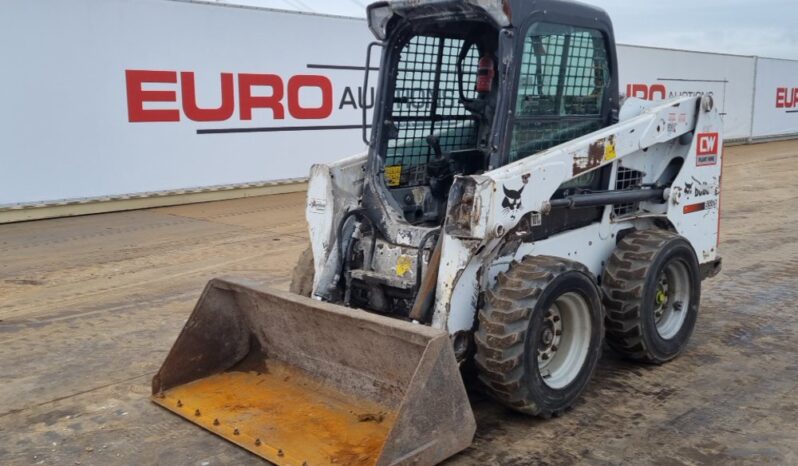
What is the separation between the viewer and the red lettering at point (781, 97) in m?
25.4

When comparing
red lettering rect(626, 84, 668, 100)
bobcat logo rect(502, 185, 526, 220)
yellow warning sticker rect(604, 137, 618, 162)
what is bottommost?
bobcat logo rect(502, 185, 526, 220)

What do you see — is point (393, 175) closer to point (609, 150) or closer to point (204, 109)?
point (609, 150)

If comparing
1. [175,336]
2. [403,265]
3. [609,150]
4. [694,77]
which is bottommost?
[175,336]

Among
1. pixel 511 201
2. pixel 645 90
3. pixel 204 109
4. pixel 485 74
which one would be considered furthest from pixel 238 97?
pixel 645 90

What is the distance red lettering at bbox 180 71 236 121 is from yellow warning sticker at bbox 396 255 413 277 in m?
8.40

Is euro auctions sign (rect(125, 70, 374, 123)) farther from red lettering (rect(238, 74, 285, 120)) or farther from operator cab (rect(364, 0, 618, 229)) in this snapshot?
operator cab (rect(364, 0, 618, 229))

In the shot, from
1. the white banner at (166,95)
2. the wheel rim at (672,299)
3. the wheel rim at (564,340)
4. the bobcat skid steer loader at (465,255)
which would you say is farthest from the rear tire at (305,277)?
the white banner at (166,95)

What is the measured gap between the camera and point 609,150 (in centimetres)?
482

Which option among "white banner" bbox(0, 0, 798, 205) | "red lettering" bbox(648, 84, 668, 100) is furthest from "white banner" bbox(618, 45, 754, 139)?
"white banner" bbox(0, 0, 798, 205)

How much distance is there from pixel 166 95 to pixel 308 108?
8.59 ft

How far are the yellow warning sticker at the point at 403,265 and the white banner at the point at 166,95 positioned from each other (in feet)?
26.2

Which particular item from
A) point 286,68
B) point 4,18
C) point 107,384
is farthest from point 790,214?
point 4,18

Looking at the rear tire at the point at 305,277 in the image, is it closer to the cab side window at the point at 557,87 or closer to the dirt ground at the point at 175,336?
the dirt ground at the point at 175,336

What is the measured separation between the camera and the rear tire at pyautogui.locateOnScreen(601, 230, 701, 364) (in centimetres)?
488
